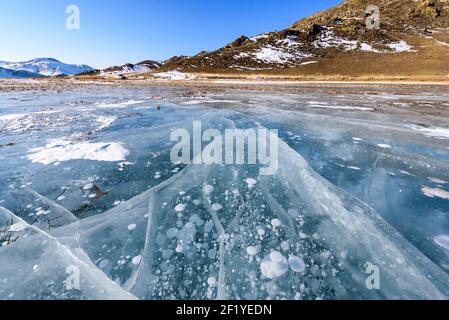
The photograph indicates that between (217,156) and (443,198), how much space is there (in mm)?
3246

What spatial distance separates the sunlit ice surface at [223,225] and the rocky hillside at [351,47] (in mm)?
55340

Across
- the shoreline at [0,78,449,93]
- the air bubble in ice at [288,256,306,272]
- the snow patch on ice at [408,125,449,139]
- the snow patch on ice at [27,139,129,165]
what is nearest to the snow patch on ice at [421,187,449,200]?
the air bubble in ice at [288,256,306,272]

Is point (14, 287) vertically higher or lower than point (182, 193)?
lower

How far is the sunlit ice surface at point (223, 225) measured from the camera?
6.29 feet

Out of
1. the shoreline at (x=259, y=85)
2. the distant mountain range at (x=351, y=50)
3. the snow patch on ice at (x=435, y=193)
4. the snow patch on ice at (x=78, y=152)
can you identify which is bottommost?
the snow patch on ice at (x=435, y=193)

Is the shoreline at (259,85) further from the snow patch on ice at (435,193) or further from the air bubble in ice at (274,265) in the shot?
the air bubble in ice at (274,265)

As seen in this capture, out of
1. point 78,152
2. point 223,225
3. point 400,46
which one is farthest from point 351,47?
point 223,225

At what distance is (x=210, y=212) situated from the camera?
283cm

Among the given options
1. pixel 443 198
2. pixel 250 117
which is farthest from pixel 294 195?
pixel 250 117

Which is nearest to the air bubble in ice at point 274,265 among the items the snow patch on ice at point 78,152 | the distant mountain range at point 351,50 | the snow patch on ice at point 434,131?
the snow patch on ice at point 78,152

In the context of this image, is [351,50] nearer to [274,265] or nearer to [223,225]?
[223,225]

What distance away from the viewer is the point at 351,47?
6419cm
